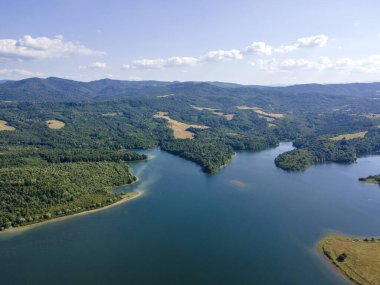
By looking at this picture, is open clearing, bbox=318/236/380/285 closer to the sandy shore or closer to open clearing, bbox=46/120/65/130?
the sandy shore

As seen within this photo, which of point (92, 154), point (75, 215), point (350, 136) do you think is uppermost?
point (350, 136)

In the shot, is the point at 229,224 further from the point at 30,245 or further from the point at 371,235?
the point at 30,245

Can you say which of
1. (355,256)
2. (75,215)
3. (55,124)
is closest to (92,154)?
(75,215)

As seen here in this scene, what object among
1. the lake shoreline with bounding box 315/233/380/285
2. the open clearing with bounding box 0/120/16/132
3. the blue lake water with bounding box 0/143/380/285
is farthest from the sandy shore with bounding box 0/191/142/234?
the open clearing with bounding box 0/120/16/132

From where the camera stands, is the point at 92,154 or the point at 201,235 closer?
the point at 201,235

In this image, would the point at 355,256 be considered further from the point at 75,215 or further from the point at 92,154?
the point at 92,154

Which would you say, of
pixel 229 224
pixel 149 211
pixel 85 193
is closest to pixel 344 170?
pixel 229 224

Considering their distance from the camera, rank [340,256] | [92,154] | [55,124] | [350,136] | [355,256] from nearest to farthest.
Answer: [340,256]
[355,256]
[92,154]
[350,136]
[55,124]
